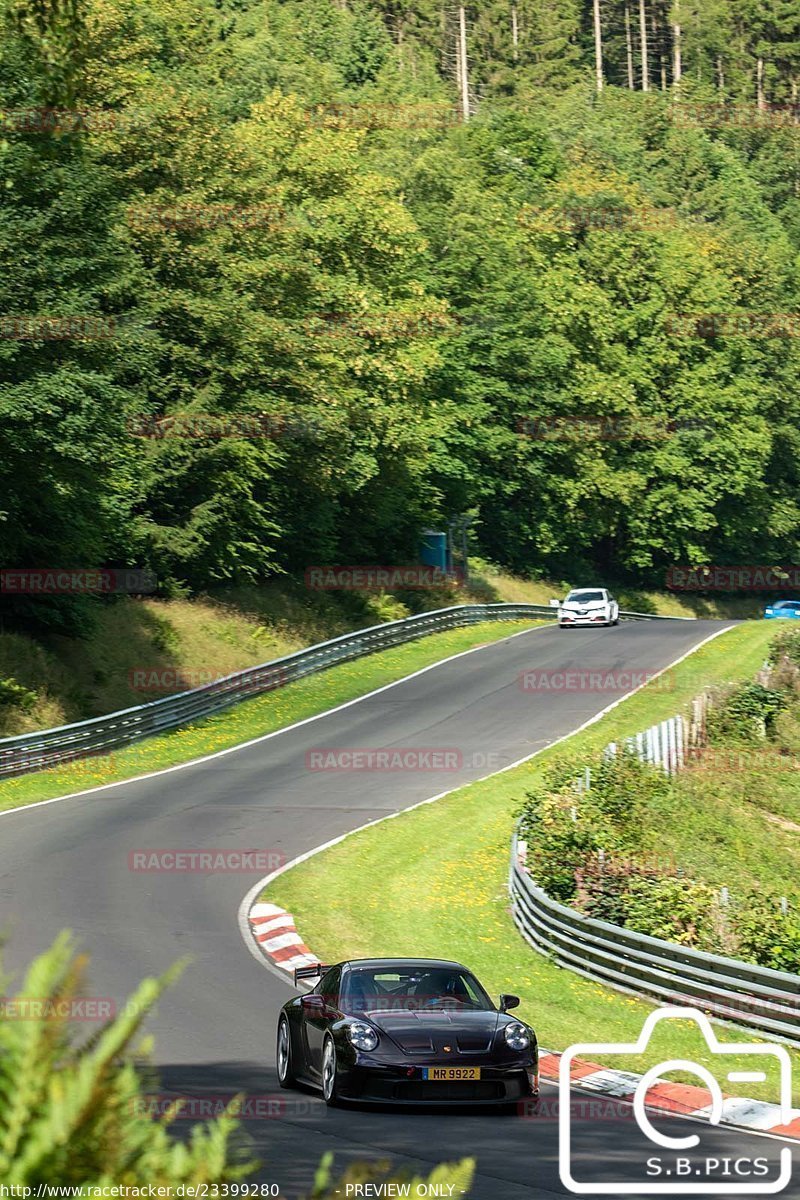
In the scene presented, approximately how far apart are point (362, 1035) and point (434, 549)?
54271 millimetres

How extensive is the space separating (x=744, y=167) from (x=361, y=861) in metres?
124

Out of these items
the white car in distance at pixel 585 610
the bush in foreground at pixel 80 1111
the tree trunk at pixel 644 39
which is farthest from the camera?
the tree trunk at pixel 644 39

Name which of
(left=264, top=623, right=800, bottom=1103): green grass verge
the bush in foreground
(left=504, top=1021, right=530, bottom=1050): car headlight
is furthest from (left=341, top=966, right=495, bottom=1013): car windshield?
the bush in foreground

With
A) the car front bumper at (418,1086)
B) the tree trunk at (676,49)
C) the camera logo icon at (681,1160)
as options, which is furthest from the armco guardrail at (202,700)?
the tree trunk at (676,49)

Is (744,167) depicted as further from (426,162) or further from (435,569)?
(435,569)

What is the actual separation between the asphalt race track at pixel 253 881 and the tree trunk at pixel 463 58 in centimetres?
9107

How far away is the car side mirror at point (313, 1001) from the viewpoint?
13.2m

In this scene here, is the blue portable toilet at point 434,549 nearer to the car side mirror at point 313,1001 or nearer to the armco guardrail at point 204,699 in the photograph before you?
the armco guardrail at point 204,699

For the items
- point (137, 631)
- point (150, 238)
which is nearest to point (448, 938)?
point (137, 631)

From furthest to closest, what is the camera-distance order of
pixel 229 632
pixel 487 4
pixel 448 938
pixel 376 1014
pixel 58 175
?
pixel 487 4
pixel 229 632
pixel 58 175
pixel 448 938
pixel 376 1014

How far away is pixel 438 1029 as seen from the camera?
41.0 ft

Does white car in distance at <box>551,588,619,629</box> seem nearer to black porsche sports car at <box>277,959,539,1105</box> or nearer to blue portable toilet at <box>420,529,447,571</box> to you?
blue portable toilet at <box>420,529,447,571</box>

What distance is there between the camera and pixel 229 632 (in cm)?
5044

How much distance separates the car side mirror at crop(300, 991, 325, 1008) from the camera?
43.3 feet
